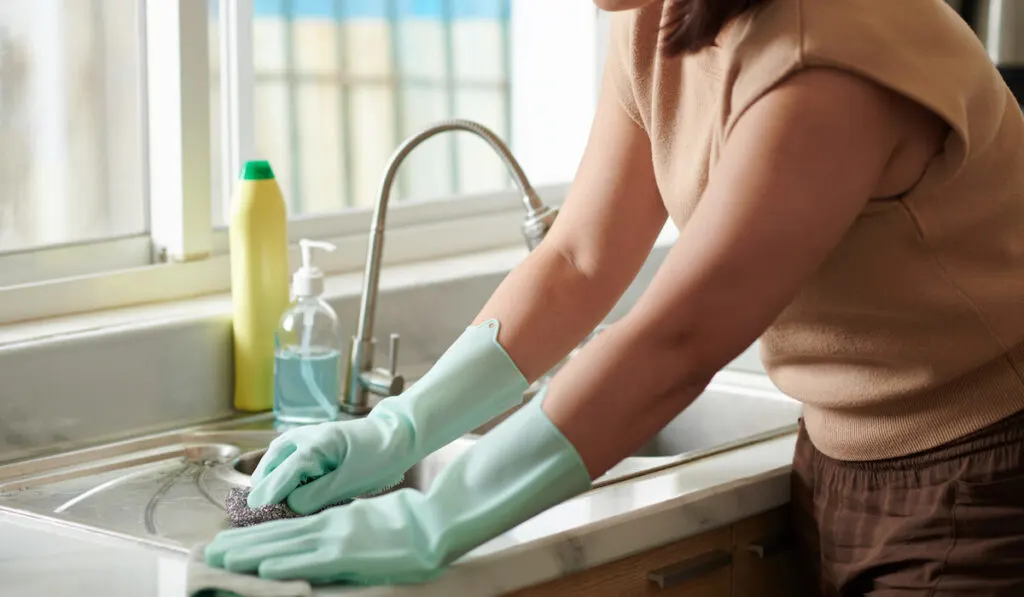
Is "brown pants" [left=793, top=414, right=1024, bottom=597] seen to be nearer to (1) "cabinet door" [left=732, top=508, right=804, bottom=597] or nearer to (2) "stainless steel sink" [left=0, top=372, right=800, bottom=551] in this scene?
(1) "cabinet door" [left=732, top=508, right=804, bottom=597]

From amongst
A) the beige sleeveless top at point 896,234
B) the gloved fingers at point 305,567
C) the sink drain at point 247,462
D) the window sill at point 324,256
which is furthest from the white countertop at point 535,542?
the window sill at point 324,256

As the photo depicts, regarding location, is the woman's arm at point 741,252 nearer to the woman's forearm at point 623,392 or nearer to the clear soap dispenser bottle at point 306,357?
the woman's forearm at point 623,392

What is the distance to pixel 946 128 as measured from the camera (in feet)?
3.74

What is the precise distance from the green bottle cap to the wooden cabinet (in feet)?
2.29

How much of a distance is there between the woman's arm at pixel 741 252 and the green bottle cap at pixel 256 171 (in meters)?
0.74

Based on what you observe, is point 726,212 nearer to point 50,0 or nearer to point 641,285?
point 50,0

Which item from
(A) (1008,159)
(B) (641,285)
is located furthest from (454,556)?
(B) (641,285)

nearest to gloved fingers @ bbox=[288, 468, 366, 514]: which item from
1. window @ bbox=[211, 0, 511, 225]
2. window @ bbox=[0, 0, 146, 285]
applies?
window @ bbox=[0, 0, 146, 285]

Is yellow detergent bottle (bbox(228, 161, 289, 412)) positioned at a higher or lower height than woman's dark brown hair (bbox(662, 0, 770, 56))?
lower

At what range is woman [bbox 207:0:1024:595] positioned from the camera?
1.08m

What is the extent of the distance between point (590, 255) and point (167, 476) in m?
0.51

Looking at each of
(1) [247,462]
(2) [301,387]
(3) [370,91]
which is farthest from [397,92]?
(1) [247,462]

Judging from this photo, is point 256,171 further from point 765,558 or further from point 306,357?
point 765,558

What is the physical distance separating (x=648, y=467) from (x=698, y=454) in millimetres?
74
